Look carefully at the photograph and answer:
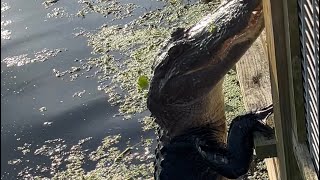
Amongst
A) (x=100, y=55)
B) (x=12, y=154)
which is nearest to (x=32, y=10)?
(x=100, y=55)

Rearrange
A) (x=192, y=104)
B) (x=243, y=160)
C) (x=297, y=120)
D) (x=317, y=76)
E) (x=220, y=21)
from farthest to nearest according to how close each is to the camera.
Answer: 1. (x=192, y=104)
2. (x=243, y=160)
3. (x=220, y=21)
4. (x=297, y=120)
5. (x=317, y=76)

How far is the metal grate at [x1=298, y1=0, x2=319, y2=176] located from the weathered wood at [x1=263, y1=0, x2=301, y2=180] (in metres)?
0.17

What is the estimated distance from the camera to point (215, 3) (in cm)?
621

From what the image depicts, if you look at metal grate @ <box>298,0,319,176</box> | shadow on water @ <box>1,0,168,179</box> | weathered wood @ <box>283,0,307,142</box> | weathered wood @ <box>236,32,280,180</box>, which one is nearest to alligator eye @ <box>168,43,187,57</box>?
weathered wood @ <box>236,32,280,180</box>

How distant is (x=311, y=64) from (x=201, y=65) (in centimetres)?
135

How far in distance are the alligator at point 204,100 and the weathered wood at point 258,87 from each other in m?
0.11

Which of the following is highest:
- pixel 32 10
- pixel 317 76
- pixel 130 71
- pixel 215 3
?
pixel 32 10

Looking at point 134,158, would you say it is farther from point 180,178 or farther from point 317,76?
point 317,76

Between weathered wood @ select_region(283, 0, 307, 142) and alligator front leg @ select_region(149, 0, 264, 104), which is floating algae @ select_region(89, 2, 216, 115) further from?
weathered wood @ select_region(283, 0, 307, 142)

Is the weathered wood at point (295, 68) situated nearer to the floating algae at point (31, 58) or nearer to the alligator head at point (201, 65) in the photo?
the alligator head at point (201, 65)

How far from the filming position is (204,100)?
3492mm

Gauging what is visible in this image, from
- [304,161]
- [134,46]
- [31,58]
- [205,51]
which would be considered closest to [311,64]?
[304,161]

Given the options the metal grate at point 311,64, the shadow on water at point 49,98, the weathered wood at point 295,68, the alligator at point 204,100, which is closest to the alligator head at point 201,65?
the alligator at point 204,100

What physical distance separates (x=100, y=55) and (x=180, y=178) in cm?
269
